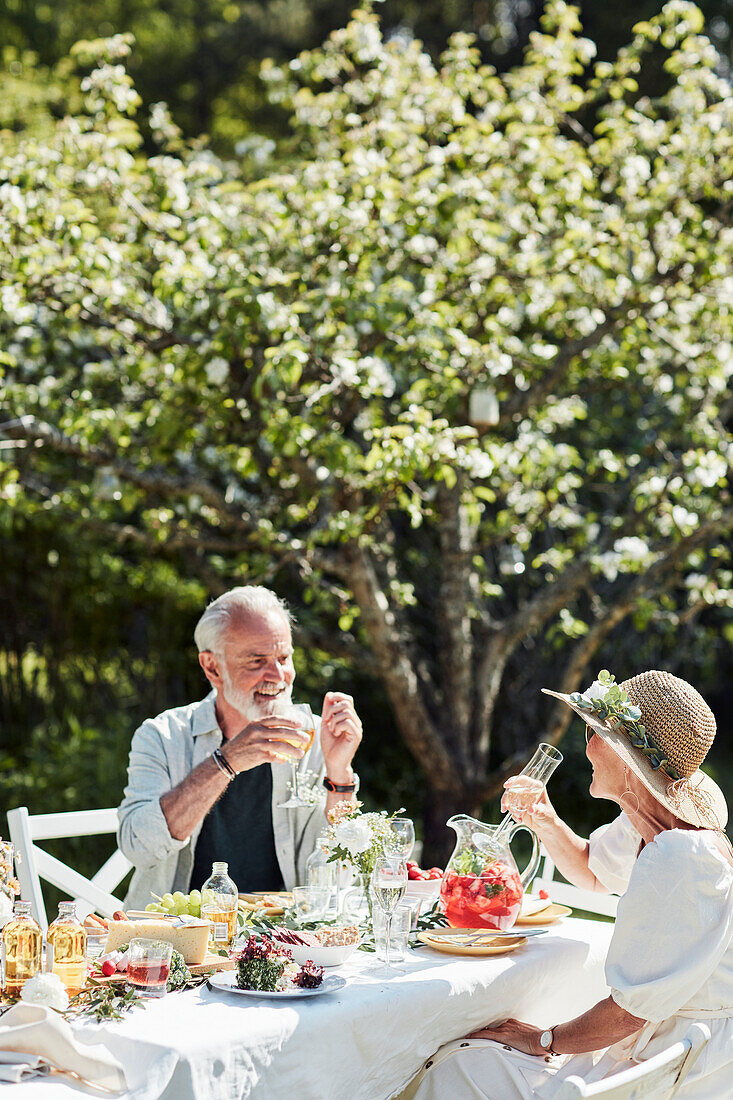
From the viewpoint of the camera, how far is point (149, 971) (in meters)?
2.17

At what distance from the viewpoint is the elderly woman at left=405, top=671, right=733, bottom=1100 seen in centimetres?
226

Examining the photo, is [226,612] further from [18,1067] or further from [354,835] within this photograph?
[18,1067]

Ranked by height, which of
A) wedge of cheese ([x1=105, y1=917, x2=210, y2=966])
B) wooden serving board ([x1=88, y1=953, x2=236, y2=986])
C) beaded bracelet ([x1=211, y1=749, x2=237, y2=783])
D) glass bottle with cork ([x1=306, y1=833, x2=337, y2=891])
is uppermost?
beaded bracelet ([x1=211, y1=749, x2=237, y2=783])

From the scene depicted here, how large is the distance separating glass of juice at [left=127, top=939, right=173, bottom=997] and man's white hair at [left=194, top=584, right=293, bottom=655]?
125 centimetres

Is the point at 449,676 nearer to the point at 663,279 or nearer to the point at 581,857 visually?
the point at 663,279

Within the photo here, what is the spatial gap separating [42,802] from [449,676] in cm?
304

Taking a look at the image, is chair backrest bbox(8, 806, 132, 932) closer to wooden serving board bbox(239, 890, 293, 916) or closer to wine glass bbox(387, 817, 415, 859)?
wooden serving board bbox(239, 890, 293, 916)

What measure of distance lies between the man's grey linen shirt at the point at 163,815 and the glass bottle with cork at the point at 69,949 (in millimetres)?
774

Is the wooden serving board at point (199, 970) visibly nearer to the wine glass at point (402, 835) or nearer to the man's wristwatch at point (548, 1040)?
the wine glass at point (402, 835)

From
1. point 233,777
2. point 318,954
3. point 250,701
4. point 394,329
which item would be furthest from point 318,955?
point 394,329

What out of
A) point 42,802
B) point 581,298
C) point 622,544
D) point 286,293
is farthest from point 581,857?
point 42,802

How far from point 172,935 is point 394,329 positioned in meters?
3.18

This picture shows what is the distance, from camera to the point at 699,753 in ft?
8.14

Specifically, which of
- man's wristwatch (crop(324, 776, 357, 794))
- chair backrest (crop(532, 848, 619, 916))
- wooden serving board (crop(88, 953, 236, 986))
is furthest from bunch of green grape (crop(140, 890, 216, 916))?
chair backrest (crop(532, 848, 619, 916))
